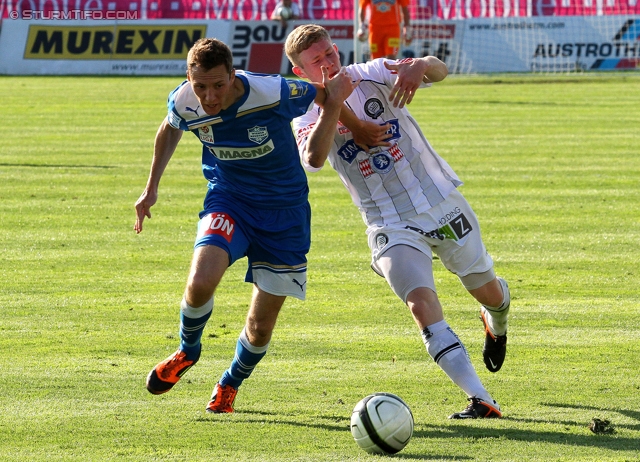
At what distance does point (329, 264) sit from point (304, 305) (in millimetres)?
1407

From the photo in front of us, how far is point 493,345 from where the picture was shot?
20.6 feet

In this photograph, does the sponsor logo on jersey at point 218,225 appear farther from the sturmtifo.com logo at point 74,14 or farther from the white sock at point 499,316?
the sturmtifo.com logo at point 74,14

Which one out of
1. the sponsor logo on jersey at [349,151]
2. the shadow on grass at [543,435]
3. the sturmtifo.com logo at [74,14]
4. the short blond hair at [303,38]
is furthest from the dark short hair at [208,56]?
the sturmtifo.com logo at [74,14]

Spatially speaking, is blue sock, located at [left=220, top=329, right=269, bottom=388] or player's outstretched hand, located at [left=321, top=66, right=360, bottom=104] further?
blue sock, located at [left=220, top=329, right=269, bottom=388]

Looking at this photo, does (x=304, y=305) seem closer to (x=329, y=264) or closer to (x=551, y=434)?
(x=329, y=264)

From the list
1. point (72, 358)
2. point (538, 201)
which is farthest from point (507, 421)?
point (538, 201)

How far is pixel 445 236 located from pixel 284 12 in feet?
78.2

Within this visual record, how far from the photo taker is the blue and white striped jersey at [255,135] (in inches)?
218

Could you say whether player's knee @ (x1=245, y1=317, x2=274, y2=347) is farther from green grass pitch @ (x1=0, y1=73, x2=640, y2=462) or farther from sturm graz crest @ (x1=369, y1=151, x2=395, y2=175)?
sturm graz crest @ (x1=369, y1=151, x2=395, y2=175)

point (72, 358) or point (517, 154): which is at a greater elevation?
point (72, 358)

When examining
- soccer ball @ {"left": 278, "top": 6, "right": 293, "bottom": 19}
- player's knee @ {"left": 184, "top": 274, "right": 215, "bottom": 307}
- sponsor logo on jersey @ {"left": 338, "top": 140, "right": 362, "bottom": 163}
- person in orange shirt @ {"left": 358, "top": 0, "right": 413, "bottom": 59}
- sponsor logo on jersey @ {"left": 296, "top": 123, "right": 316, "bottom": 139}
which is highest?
sponsor logo on jersey @ {"left": 296, "top": 123, "right": 316, "bottom": 139}

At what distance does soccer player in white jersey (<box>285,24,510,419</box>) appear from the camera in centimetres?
572

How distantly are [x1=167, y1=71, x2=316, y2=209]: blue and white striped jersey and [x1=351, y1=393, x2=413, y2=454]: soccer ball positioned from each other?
1.31 meters

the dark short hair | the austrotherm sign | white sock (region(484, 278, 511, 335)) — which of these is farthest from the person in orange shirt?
the dark short hair
